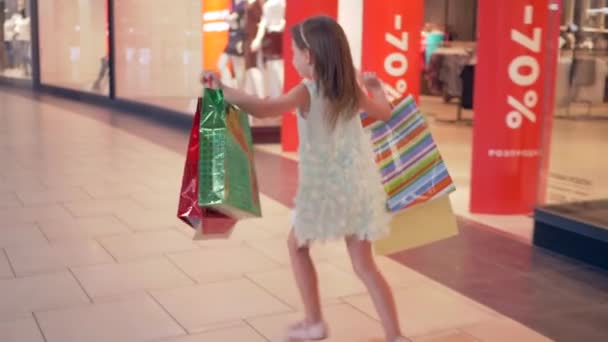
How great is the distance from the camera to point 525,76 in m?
4.99

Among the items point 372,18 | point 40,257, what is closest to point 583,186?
point 372,18

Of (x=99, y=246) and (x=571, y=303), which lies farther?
(x=99, y=246)

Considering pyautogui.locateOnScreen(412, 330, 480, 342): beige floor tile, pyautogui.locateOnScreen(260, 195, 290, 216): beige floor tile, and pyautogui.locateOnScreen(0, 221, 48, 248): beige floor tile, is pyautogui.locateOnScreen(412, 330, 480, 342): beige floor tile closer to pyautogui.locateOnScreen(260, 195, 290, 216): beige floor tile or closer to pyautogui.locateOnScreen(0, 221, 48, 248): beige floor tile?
pyautogui.locateOnScreen(260, 195, 290, 216): beige floor tile

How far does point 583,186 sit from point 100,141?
594cm

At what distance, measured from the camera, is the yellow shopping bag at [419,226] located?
290 cm

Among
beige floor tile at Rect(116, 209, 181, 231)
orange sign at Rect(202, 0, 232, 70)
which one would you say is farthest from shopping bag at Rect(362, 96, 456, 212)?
orange sign at Rect(202, 0, 232, 70)

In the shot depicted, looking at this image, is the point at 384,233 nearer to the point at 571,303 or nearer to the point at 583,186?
the point at 571,303

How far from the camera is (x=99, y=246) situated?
4332mm

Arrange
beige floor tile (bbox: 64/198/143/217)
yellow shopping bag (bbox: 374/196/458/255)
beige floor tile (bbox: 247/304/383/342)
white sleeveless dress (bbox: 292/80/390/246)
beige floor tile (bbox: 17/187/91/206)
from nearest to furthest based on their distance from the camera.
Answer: white sleeveless dress (bbox: 292/80/390/246) < yellow shopping bag (bbox: 374/196/458/255) < beige floor tile (bbox: 247/304/383/342) < beige floor tile (bbox: 64/198/143/217) < beige floor tile (bbox: 17/187/91/206)

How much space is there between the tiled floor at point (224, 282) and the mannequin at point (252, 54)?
3.06 metres

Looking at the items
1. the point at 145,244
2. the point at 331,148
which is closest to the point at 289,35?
the point at 145,244

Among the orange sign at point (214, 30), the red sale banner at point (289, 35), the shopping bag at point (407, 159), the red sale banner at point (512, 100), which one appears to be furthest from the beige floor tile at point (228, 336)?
the orange sign at point (214, 30)

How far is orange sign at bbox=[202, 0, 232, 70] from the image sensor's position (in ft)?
30.4

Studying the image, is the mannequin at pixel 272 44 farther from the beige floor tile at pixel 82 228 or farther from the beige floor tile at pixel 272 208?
the beige floor tile at pixel 82 228
